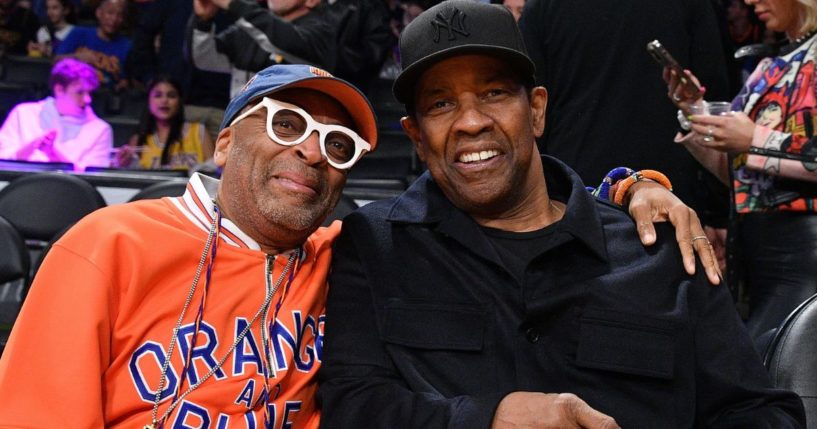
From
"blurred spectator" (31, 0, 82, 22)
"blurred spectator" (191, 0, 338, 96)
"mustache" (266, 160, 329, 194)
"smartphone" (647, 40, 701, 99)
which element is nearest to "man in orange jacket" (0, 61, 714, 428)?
"mustache" (266, 160, 329, 194)

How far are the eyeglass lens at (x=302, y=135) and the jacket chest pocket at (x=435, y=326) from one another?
0.42 meters

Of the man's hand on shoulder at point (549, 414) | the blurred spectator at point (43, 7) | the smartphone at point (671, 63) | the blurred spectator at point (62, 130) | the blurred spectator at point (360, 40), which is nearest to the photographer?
the man's hand on shoulder at point (549, 414)

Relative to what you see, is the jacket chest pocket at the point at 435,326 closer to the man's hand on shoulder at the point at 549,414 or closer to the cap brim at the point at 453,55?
the man's hand on shoulder at the point at 549,414

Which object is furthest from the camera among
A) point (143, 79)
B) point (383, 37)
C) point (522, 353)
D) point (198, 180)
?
point (143, 79)

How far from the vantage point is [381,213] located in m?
2.56

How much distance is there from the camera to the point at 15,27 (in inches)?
378

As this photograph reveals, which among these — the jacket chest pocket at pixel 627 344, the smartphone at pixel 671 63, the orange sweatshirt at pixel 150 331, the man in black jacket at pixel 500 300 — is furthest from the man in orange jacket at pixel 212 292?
the smartphone at pixel 671 63

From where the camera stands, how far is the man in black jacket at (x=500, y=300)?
88.9 inches

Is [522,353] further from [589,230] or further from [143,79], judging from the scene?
[143,79]

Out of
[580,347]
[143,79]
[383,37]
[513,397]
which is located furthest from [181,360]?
[143,79]

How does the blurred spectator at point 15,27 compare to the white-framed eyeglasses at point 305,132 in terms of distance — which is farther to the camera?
the blurred spectator at point 15,27

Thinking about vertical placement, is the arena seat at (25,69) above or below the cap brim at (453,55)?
below

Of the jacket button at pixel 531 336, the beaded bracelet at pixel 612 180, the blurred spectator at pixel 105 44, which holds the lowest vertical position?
the blurred spectator at pixel 105 44

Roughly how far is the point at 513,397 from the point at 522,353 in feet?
0.56
